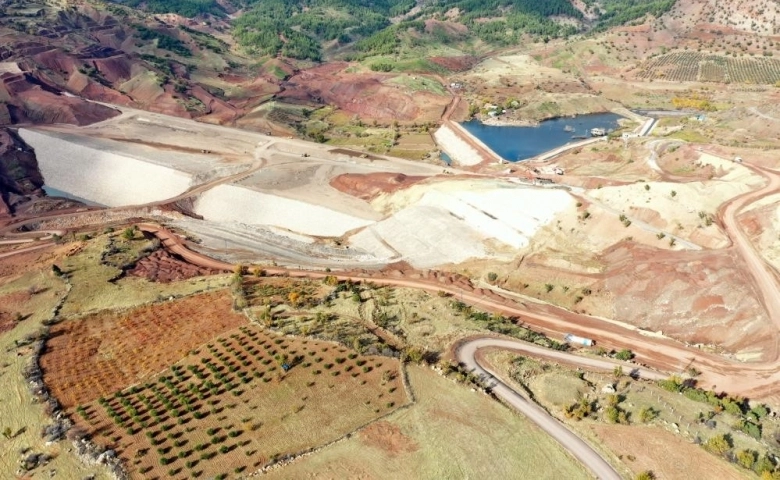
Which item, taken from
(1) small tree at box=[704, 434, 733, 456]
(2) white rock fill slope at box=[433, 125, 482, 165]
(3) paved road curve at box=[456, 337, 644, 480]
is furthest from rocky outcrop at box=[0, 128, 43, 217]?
(1) small tree at box=[704, 434, 733, 456]

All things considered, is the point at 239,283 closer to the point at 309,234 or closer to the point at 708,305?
the point at 309,234

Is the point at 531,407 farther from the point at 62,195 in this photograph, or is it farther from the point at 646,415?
the point at 62,195

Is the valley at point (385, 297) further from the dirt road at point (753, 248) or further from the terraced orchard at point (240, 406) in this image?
the dirt road at point (753, 248)

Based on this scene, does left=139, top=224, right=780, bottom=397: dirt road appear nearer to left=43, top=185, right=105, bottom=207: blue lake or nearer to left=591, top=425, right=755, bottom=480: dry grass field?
left=591, top=425, right=755, bottom=480: dry grass field

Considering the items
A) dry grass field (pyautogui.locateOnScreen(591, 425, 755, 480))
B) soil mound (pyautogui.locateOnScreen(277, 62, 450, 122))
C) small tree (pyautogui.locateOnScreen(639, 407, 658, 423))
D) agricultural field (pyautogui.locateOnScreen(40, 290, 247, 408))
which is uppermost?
soil mound (pyautogui.locateOnScreen(277, 62, 450, 122))

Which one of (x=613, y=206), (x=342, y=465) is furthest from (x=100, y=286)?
(x=613, y=206)
